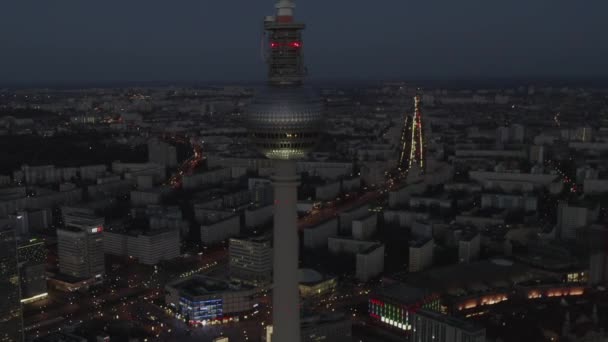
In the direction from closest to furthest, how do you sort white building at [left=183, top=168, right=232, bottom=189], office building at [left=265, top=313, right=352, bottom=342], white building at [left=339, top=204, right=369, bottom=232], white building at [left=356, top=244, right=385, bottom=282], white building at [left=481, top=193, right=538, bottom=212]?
1. office building at [left=265, top=313, right=352, bottom=342]
2. white building at [left=356, top=244, right=385, bottom=282]
3. white building at [left=339, top=204, right=369, bottom=232]
4. white building at [left=481, top=193, right=538, bottom=212]
5. white building at [left=183, top=168, right=232, bottom=189]

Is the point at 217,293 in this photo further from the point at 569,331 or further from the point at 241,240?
the point at 569,331

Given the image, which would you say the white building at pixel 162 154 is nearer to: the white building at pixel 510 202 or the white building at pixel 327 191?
the white building at pixel 327 191

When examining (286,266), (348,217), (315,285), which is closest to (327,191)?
(348,217)

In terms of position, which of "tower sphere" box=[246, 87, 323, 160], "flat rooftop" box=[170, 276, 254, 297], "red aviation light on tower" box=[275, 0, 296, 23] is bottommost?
"flat rooftop" box=[170, 276, 254, 297]

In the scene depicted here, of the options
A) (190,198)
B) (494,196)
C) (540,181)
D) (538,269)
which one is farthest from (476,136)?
(538,269)

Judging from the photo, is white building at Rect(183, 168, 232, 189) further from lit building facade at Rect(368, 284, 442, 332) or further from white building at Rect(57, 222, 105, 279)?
lit building facade at Rect(368, 284, 442, 332)

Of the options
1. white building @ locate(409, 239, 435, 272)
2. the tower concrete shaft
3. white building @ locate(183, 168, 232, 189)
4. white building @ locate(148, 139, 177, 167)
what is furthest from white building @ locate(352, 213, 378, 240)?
white building @ locate(148, 139, 177, 167)

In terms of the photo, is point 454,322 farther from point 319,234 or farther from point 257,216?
point 257,216
